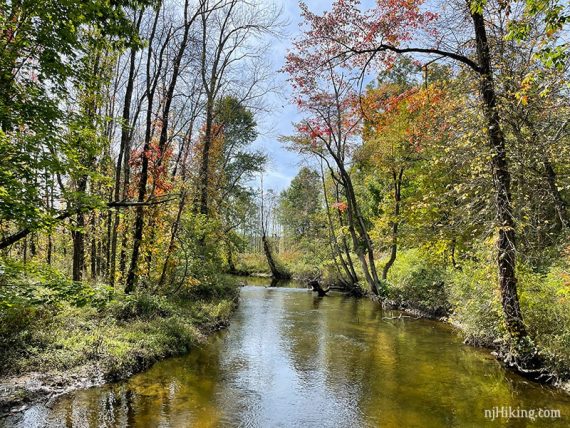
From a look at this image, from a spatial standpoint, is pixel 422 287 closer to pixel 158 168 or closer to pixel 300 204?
pixel 158 168

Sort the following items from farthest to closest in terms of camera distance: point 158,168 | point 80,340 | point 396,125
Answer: point 396,125 → point 158,168 → point 80,340

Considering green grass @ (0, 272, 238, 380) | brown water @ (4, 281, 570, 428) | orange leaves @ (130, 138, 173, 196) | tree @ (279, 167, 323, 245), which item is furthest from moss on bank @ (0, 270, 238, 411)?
tree @ (279, 167, 323, 245)

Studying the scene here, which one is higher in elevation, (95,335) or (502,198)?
Answer: (502,198)

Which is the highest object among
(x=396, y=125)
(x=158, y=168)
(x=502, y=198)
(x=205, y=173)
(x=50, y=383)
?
(x=396, y=125)

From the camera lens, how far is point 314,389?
24.7 ft

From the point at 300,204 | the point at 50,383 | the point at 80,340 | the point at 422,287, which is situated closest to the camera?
the point at 50,383

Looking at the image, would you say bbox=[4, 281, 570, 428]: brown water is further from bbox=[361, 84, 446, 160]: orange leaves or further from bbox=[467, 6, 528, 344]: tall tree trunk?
bbox=[361, 84, 446, 160]: orange leaves

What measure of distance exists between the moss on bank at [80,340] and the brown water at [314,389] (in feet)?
1.30

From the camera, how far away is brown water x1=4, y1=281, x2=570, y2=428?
6.09 m

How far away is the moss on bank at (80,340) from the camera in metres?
6.12

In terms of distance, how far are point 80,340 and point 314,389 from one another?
4.89 metres

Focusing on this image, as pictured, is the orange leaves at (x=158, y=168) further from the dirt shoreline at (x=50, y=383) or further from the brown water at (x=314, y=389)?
the dirt shoreline at (x=50, y=383)

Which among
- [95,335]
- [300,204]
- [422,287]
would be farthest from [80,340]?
[300,204]

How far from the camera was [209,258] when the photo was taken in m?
15.0
